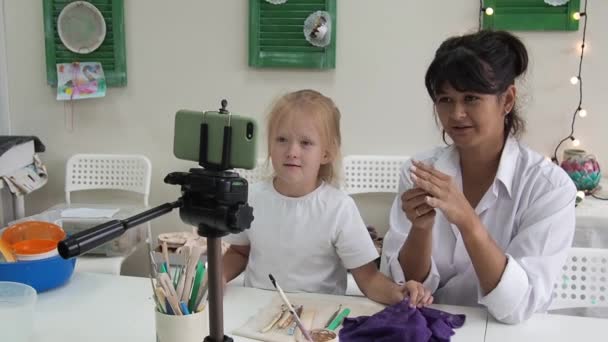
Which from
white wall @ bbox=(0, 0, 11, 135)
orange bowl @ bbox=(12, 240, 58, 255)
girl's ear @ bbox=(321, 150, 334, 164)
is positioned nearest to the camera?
orange bowl @ bbox=(12, 240, 58, 255)

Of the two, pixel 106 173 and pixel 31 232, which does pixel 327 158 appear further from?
pixel 106 173

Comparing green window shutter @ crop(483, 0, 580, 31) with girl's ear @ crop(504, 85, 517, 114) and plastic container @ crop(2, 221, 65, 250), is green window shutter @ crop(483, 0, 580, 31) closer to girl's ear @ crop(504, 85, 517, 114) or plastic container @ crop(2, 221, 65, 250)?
girl's ear @ crop(504, 85, 517, 114)

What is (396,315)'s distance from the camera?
1.25m

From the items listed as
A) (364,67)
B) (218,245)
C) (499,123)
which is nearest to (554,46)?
(364,67)

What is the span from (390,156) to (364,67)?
1.47 feet

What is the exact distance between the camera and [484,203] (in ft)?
4.97

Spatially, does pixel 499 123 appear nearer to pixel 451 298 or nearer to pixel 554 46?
pixel 451 298

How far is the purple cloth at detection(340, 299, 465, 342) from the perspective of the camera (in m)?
1.17

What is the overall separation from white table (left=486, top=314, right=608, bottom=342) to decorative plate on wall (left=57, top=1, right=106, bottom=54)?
2531mm

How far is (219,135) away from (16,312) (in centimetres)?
72

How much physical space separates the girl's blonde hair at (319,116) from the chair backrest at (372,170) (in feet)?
4.12

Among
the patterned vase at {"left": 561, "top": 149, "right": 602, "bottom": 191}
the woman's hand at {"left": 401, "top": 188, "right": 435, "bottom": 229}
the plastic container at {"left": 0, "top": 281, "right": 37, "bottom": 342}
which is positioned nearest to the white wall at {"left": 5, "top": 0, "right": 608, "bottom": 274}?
the patterned vase at {"left": 561, "top": 149, "right": 602, "bottom": 191}

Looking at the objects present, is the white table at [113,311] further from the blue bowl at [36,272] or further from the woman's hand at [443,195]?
the woman's hand at [443,195]

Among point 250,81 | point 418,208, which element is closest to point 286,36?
point 250,81
